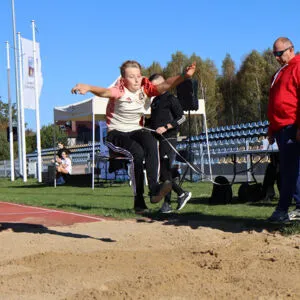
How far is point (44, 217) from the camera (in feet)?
25.8

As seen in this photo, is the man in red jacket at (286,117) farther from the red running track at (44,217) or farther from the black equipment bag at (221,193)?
the black equipment bag at (221,193)

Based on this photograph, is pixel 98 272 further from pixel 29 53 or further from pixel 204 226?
pixel 29 53

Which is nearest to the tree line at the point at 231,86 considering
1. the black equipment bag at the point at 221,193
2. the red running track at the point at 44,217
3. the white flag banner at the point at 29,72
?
the white flag banner at the point at 29,72

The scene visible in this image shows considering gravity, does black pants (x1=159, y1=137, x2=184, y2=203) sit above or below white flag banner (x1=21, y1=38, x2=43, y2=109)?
below

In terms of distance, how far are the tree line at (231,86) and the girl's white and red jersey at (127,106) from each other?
30701mm

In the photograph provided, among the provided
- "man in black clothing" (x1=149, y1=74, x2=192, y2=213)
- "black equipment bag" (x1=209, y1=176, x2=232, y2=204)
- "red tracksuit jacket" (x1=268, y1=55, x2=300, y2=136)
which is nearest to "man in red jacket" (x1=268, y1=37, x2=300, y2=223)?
"red tracksuit jacket" (x1=268, y1=55, x2=300, y2=136)

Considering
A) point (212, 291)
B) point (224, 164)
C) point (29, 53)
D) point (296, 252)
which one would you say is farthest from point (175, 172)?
point (29, 53)

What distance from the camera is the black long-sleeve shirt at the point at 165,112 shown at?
25.3 ft

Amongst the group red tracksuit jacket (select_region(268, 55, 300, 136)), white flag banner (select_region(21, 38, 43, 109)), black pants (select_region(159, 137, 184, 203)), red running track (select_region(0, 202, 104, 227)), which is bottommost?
red running track (select_region(0, 202, 104, 227))

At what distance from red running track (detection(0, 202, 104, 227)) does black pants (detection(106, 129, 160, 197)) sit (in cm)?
143

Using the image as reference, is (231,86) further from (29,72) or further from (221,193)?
(221,193)

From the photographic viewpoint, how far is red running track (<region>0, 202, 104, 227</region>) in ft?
23.8

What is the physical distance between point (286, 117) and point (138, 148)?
5.49ft

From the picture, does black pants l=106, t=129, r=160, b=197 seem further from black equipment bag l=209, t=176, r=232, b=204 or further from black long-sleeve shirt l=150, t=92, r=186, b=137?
black equipment bag l=209, t=176, r=232, b=204
